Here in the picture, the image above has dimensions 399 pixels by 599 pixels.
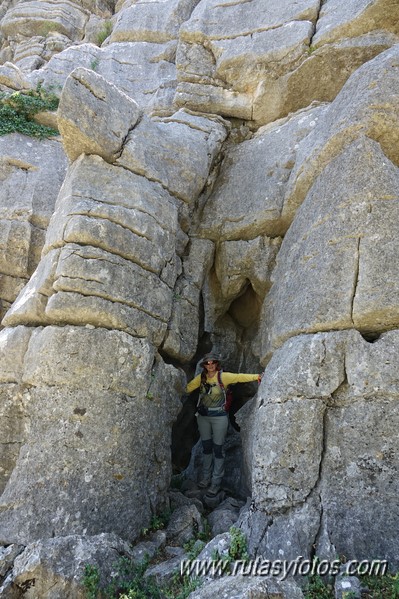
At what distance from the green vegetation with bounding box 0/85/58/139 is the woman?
9.13m

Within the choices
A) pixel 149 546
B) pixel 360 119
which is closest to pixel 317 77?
pixel 360 119

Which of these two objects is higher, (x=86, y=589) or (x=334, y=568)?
(x=334, y=568)

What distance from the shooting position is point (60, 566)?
6023 mm

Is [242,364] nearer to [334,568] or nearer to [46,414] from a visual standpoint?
[46,414]

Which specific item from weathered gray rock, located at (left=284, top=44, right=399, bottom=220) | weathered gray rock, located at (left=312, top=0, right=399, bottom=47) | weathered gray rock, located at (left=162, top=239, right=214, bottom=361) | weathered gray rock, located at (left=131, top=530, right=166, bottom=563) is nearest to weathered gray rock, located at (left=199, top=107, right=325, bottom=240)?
weathered gray rock, located at (left=162, top=239, right=214, bottom=361)

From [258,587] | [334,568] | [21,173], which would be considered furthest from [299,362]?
[21,173]

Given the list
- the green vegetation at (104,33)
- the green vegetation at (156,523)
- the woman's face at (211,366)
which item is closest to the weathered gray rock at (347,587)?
the green vegetation at (156,523)

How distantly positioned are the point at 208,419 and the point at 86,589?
4524 mm

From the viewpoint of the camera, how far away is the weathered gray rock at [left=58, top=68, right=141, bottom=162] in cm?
977

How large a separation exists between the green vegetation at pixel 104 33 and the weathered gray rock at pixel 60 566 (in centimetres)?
1959

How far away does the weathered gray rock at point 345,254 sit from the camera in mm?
7516

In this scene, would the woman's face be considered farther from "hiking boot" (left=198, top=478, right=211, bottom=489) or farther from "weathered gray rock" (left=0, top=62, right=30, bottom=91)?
"weathered gray rock" (left=0, top=62, right=30, bottom=91)

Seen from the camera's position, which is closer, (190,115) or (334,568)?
(334,568)

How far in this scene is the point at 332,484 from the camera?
267 inches
